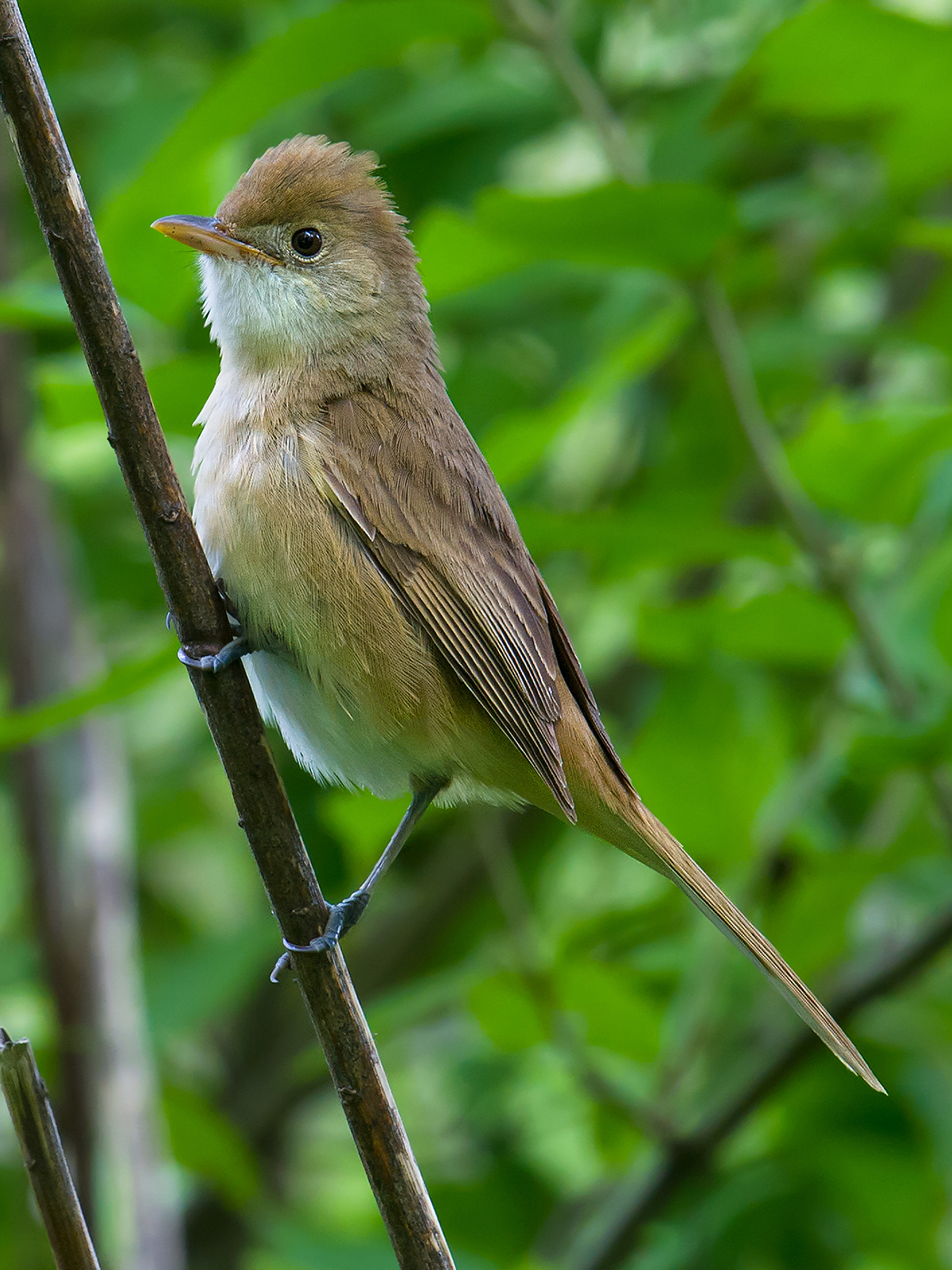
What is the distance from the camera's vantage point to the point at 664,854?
322cm

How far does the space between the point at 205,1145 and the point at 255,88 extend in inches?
108

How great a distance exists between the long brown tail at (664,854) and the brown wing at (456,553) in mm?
103

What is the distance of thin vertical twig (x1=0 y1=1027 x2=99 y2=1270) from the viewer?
1759mm

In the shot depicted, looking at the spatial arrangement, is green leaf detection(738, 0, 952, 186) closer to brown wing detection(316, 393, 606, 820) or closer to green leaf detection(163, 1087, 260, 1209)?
brown wing detection(316, 393, 606, 820)

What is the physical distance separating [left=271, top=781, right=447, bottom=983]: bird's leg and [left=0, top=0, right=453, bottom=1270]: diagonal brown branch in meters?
0.02

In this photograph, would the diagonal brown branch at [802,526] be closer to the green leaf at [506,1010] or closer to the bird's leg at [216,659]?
the green leaf at [506,1010]

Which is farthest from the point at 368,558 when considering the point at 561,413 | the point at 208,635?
the point at 208,635

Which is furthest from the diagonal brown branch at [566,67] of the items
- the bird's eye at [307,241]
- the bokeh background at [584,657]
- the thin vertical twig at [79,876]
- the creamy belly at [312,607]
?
the thin vertical twig at [79,876]

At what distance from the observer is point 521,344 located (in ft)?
17.2

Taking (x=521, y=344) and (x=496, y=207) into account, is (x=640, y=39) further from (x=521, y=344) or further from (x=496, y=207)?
(x=496, y=207)

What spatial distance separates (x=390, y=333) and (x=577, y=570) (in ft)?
6.16

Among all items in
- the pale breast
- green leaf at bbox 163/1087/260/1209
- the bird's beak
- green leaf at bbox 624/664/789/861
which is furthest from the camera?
green leaf at bbox 163/1087/260/1209

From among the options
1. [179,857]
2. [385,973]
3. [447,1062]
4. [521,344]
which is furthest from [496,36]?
[179,857]

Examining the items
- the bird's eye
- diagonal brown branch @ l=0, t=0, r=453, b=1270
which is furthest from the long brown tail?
the bird's eye
